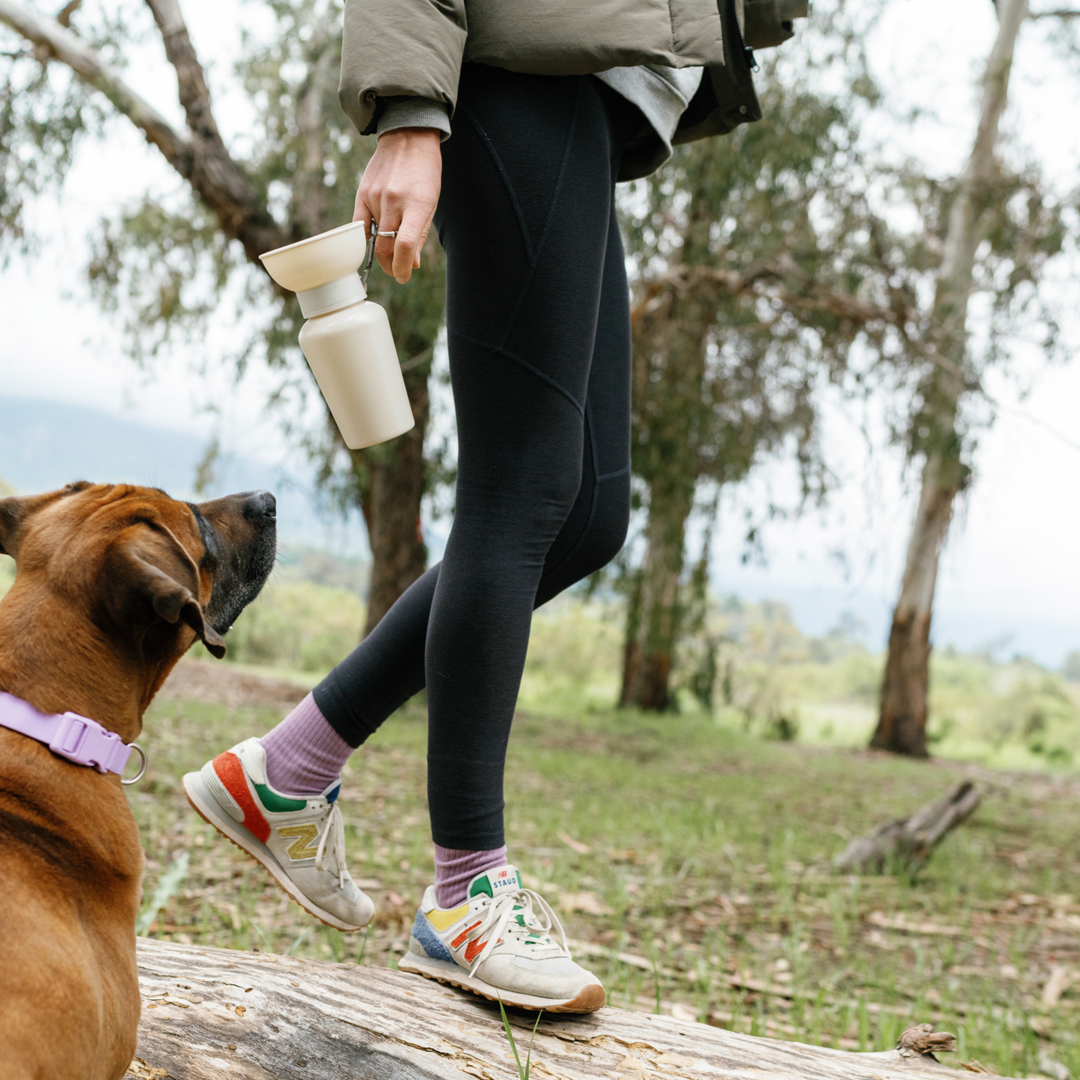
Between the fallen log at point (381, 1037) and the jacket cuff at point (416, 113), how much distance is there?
1220 mm

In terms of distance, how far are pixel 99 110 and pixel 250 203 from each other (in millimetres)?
1234

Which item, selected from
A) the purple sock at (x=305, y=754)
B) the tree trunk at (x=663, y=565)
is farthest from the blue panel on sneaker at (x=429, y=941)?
the tree trunk at (x=663, y=565)

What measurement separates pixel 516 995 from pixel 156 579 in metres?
0.80

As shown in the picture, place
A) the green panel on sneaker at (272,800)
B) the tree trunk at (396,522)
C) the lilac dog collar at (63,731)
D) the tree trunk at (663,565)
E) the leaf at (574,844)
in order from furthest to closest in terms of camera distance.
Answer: the tree trunk at (396,522)
the tree trunk at (663,565)
the leaf at (574,844)
the green panel on sneaker at (272,800)
the lilac dog collar at (63,731)

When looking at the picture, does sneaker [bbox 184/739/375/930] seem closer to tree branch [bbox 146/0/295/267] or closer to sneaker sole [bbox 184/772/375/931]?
sneaker sole [bbox 184/772/375/931]

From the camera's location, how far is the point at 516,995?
140 centimetres

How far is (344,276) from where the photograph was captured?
1.24 meters

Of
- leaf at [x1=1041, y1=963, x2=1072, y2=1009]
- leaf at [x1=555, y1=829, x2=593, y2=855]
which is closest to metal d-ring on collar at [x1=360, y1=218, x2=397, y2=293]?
leaf at [x1=1041, y1=963, x2=1072, y2=1009]

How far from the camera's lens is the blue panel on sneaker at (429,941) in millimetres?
1503

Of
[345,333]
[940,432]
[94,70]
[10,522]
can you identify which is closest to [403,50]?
[345,333]

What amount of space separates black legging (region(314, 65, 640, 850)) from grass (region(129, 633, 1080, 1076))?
84 cm

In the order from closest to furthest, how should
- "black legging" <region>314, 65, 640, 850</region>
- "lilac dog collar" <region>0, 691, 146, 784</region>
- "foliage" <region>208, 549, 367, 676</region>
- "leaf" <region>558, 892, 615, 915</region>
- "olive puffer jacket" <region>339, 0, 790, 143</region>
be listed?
1. "lilac dog collar" <region>0, 691, 146, 784</region>
2. "olive puffer jacket" <region>339, 0, 790, 143</region>
3. "black legging" <region>314, 65, 640, 850</region>
4. "leaf" <region>558, 892, 615, 915</region>
5. "foliage" <region>208, 549, 367, 676</region>

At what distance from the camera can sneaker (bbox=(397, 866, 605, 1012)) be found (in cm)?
139

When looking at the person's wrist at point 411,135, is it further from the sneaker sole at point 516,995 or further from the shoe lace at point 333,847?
the sneaker sole at point 516,995
